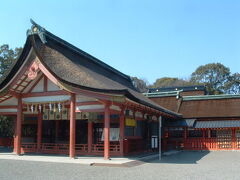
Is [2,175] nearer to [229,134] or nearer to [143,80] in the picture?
[229,134]

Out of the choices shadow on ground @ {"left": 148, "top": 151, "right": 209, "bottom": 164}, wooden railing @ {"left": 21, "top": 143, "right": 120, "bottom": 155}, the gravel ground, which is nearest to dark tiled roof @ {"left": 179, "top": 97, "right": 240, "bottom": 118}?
shadow on ground @ {"left": 148, "top": 151, "right": 209, "bottom": 164}

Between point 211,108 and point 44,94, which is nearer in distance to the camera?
point 44,94

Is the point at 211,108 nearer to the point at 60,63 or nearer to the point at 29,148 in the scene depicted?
the point at 60,63

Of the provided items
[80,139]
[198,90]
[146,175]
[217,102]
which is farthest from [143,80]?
[146,175]

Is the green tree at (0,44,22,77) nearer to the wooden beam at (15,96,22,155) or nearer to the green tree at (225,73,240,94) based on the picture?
the wooden beam at (15,96,22,155)

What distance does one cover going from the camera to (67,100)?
15055mm

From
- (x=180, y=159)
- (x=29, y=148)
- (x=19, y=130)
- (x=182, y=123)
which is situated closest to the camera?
(x=180, y=159)

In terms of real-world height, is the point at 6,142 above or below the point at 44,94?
below

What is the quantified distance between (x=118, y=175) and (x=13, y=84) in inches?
324

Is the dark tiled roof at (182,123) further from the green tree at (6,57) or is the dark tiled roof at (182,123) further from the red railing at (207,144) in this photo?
the green tree at (6,57)

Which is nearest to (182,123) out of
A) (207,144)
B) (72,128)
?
(207,144)

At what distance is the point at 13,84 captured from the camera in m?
15.1

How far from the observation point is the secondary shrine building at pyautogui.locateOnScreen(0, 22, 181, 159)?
13.7 meters

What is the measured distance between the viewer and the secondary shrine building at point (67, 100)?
1373 cm
